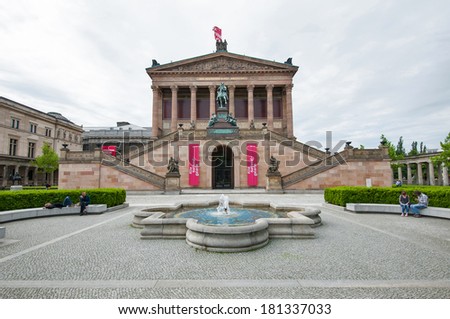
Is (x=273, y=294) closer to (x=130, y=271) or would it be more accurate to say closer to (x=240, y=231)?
(x=240, y=231)

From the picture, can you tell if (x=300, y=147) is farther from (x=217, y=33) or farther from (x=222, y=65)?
(x=217, y=33)

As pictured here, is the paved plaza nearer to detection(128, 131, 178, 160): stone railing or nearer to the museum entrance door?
detection(128, 131, 178, 160): stone railing

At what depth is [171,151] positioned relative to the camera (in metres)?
30.7

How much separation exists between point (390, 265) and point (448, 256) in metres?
2.12

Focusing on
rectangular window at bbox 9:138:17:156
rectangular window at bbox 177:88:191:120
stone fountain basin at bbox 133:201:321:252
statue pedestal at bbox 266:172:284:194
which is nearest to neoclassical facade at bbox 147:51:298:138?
rectangular window at bbox 177:88:191:120

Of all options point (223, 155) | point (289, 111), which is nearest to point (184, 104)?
point (223, 155)

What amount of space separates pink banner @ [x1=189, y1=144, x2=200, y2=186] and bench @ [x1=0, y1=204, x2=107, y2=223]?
1659 centimetres

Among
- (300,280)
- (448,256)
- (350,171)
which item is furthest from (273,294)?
(350,171)

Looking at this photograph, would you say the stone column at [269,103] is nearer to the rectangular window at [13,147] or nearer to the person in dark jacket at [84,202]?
the person in dark jacket at [84,202]

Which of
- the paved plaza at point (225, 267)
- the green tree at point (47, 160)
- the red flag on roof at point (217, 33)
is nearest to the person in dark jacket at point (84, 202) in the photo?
the paved plaza at point (225, 267)

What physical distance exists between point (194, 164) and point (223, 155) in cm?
505

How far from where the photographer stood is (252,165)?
97.5 feet

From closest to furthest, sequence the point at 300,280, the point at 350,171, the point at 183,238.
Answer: the point at 300,280, the point at 183,238, the point at 350,171

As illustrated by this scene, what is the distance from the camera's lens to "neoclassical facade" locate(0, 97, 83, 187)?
42.9m
